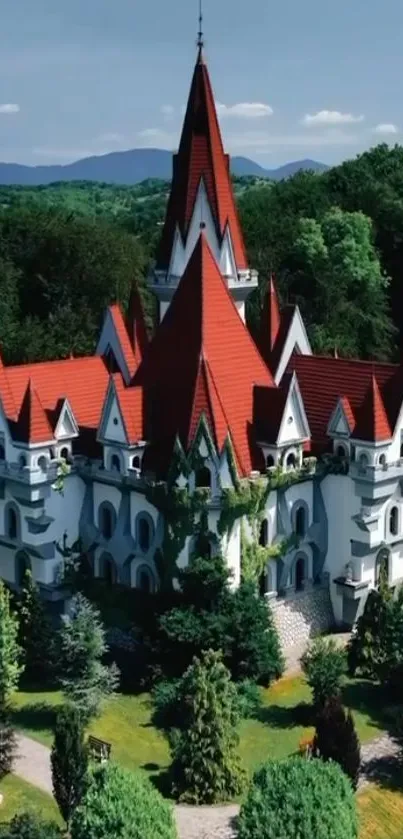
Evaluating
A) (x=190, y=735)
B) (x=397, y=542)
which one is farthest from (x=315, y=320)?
(x=190, y=735)

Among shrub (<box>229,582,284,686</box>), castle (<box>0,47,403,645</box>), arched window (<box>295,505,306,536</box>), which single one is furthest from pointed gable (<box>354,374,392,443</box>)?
shrub (<box>229,582,284,686</box>)

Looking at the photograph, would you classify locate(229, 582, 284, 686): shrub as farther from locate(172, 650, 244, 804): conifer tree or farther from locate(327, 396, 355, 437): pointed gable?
locate(327, 396, 355, 437): pointed gable

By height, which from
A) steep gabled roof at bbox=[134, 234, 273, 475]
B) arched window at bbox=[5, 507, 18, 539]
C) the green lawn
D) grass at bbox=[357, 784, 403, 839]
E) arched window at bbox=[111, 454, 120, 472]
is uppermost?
steep gabled roof at bbox=[134, 234, 273, 475]

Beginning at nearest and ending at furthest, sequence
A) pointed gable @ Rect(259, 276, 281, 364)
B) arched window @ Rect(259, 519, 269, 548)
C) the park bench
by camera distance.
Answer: the park bench, arched window @ Rect(259, 519, 269, 548), pointed gable @ Rect(259, 276, 281, 364)

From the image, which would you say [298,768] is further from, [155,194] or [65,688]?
[155,194]

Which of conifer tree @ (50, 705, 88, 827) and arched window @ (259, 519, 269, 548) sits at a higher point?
arched window @ (259, 519, 269, 548)

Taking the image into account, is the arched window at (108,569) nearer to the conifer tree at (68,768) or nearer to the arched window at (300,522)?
the arched window at (300,522)

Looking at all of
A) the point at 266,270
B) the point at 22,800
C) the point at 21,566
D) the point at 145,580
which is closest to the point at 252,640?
the point at 145,580
